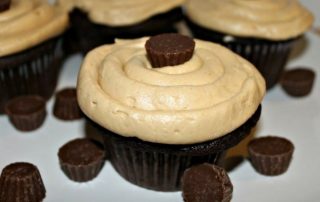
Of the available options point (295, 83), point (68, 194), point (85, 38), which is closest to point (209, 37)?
point (295, 83)

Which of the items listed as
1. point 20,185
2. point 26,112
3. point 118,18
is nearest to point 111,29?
point 118,18

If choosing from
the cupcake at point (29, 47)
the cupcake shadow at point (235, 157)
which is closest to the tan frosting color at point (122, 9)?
the cupcake at point (29, 47)

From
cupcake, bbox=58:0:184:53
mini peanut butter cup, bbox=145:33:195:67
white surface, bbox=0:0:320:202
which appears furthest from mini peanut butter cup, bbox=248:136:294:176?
cupcake, bbox=58:0:184:53

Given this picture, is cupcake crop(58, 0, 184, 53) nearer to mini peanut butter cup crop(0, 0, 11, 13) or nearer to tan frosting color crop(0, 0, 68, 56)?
tan frosting color crop(0, 0, 68, 56)

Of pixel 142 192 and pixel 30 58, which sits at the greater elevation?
pixel 30 58

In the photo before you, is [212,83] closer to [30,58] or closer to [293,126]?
[293,126]

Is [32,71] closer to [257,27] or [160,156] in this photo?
[160,156]

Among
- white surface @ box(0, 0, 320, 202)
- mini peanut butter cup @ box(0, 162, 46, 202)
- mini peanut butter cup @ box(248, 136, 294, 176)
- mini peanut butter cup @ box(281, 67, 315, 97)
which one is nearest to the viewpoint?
mini peanut butter cup @ box(0, 162, 46, 202)
